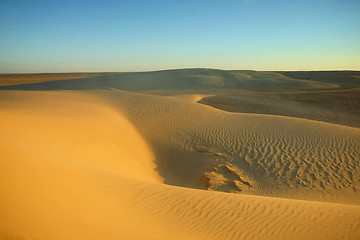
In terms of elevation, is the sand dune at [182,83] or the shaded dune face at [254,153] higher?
the sand dune at [182,83]

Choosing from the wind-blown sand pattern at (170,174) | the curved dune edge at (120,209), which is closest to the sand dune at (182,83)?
the wind-blown sand pattern at (170,174)

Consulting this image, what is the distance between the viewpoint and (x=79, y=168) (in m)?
5.42

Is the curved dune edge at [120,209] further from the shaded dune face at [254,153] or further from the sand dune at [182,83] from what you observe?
the sand dune at [182,83]

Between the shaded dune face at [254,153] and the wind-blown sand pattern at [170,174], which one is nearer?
the wind-blown sand pattern at [170,174]

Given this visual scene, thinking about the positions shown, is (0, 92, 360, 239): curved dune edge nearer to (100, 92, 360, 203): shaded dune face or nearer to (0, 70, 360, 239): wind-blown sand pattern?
(0, 70, 360, 239): wind-blown sand pattern

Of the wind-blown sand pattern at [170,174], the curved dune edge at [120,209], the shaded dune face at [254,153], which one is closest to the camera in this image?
the curved dune edge at [120,209]

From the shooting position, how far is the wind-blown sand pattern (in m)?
3.71

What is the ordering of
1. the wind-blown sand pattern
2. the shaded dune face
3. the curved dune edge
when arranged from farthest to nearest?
the shaded dune face < the wind-blown sand pattern < the curved dune edge

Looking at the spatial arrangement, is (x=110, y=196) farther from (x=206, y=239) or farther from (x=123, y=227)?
(x=206, y=239)

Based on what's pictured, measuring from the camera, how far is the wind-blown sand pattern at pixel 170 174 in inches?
146

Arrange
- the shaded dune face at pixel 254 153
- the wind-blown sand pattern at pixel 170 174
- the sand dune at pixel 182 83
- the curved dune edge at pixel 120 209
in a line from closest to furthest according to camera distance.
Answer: the curved dune edge at pixel 120 209, the wind-blown sand pattern at pixel 170 174, the shaded dune face at pixel 254 153, the sand dune at pixel 182 83

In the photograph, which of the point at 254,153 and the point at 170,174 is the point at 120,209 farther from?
the point at 254,153

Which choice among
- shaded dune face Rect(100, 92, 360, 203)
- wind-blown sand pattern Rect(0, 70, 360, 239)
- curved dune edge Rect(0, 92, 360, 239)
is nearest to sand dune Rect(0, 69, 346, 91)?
wind-blown sand pattern Rect(0, 70, 360, 239)

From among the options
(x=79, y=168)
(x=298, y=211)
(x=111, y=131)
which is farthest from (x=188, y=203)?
(x=111, y=131)
